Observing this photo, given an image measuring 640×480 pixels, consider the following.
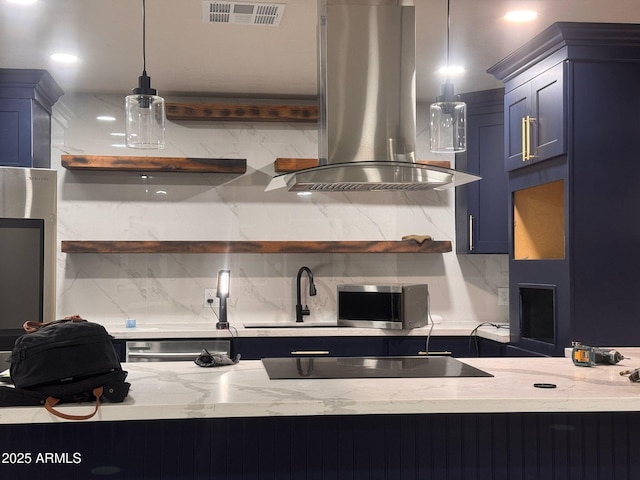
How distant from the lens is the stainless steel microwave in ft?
15.1

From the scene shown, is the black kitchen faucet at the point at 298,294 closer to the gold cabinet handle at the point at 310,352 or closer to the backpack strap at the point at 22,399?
the gold cabinet handle at the point at 310,352

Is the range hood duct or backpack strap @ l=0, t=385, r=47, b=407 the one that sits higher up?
the range hood duct

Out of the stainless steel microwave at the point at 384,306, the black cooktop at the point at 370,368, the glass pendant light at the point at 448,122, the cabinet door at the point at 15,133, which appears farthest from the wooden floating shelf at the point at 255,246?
the glass pendant light at the point at 448,122

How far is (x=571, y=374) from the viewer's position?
8.62 ft

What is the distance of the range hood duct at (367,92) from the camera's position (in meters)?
2.85

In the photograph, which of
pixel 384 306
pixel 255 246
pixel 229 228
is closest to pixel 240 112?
pixel 229 228

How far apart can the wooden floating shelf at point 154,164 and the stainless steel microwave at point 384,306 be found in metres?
1.12

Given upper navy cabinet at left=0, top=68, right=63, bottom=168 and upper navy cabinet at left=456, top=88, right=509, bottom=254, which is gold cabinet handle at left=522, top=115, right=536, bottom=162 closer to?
upper navy cabinet at left=456, top=88, right=509, bottom=254

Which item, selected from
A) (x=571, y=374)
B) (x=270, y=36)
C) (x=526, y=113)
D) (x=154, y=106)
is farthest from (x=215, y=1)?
(x=571, y=374)

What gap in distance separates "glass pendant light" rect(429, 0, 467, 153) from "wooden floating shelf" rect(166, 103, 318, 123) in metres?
2.24

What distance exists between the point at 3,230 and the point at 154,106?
1975 millimetres

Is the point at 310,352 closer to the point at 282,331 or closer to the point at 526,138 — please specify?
the point at 282,331

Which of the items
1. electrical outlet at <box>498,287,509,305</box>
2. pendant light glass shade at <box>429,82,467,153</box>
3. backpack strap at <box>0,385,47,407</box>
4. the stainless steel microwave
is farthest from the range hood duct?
electrical outlet at <box>498,287,509,305</box>

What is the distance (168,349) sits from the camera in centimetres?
443
